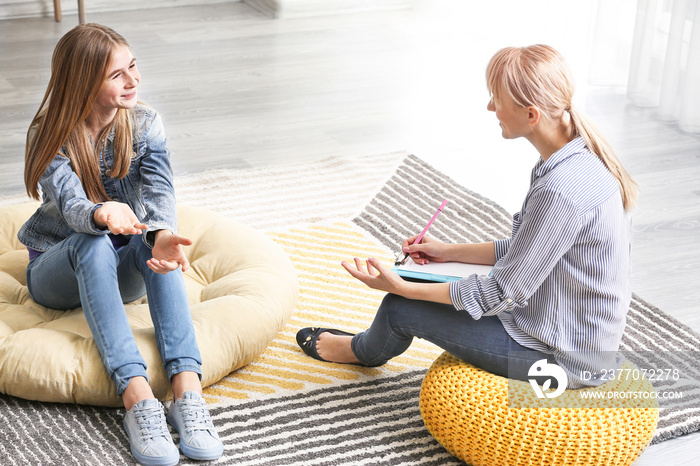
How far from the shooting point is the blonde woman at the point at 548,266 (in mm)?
1601

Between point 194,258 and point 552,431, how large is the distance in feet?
3.59

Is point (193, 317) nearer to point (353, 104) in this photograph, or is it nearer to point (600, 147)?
point (600, 147)

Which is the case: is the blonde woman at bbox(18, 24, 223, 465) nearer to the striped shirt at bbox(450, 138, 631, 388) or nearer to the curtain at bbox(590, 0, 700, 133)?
the striped shirt at bbox(450, 138, 631, 388)

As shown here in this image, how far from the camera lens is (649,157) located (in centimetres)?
340

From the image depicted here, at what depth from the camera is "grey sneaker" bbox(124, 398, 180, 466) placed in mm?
1730

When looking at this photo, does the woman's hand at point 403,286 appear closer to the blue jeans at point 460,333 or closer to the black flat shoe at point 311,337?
the blue jeans at point 460,333

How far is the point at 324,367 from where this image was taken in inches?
83.3

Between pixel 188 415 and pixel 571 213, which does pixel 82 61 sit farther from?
pixel 571 213

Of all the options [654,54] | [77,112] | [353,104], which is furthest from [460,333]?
[654,54]

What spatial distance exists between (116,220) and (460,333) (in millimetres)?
713

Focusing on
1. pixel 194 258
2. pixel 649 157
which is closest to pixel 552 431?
pixel 194 258

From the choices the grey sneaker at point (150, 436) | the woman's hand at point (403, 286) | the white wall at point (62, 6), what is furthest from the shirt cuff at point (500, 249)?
the white wall at point (62, 6)

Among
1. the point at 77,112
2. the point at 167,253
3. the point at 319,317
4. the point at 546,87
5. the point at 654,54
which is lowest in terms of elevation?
the point at 319,317

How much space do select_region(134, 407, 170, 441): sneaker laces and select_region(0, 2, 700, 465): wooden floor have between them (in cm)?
140
